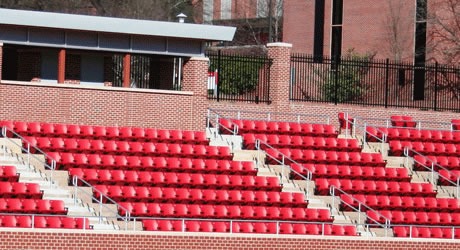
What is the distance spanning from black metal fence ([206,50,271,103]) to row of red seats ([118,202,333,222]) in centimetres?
705

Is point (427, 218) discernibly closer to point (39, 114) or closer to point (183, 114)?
point (183, 114)

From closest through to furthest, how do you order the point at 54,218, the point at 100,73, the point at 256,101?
the point at 54,218 < the point at 100,73 < the point at 256,101

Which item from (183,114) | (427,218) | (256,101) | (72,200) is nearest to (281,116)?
(256,101)

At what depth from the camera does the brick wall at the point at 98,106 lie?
3247cm

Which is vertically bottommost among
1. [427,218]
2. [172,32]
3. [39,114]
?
[427,218]

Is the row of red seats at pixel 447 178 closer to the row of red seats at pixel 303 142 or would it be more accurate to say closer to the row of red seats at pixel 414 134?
the row of red seats at pixel 414 134

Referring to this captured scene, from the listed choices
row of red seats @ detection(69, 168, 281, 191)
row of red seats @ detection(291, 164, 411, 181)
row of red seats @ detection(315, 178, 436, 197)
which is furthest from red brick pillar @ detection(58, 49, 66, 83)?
row of red seats @ detection(315, 178, 436, 197)

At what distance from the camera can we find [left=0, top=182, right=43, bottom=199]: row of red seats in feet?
91.7

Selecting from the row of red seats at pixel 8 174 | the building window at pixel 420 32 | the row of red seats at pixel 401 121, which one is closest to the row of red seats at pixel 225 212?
the row of red seats at pixel 8 174

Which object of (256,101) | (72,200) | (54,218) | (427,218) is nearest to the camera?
(54,218)

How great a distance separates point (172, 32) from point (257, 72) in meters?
5.32

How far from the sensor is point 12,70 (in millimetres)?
35344

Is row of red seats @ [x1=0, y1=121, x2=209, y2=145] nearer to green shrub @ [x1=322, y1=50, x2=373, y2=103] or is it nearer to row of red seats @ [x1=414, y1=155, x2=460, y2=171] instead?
row of red seats @ [x1=414, y1=155, x2=460, y2=171]

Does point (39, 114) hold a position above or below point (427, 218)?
above
